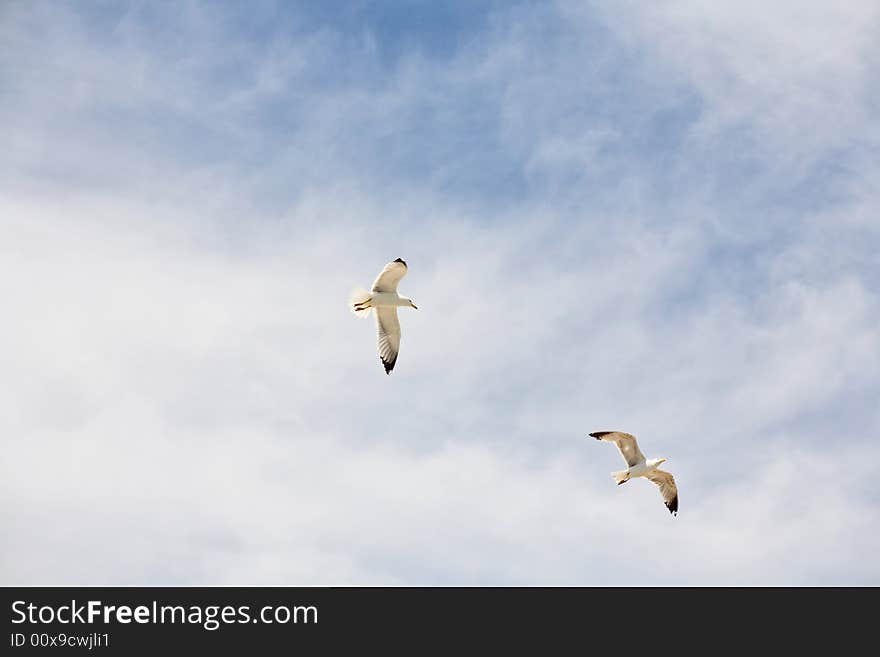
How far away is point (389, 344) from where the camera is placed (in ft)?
153

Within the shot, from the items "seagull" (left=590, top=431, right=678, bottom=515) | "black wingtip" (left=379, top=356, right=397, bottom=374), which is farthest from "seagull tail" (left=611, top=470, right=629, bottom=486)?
"black wingtip" (left=379, top=356, right=397, bottom=374)

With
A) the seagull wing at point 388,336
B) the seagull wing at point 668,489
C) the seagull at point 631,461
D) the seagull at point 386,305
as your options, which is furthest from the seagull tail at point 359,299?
the seagull wing at point 668,489

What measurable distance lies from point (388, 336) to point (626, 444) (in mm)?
10386

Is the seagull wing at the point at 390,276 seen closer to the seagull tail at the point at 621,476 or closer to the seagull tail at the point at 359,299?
the seagull tail at the point at 359,299

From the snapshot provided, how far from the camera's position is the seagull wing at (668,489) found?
1996 inches

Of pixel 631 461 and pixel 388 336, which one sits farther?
pixel 631 461

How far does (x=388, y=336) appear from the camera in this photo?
46500 millimetres

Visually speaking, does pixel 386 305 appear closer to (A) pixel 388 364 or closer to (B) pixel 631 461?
(A) pixel 388 364

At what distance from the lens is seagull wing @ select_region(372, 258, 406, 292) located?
145ft

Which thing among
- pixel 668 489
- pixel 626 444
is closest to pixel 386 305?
pixel 626 444
